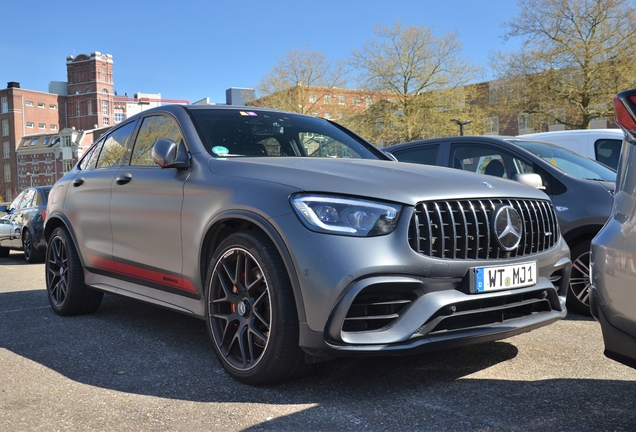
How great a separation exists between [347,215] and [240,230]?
74 centimetres

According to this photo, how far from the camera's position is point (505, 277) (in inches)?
134

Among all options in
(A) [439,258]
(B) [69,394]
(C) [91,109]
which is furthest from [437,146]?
(C) [91,109]

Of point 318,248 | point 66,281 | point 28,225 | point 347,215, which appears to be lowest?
point 28,225

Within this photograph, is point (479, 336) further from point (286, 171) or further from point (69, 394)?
point (69, 394)

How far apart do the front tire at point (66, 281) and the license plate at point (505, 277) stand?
11.6 ft

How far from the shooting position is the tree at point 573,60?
28547mm

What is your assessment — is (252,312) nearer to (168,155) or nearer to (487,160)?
(168,155)

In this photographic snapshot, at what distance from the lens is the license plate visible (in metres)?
3.29

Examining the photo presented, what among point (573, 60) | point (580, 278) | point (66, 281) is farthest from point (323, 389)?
point (573, 60)

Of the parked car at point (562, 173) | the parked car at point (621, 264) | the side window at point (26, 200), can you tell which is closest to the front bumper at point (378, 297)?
the parked car at point (621, 264)

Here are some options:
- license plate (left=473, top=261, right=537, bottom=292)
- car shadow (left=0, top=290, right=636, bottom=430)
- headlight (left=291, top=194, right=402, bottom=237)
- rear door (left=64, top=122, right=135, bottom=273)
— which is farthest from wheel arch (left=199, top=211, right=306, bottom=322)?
rear door (left=64, top=122, right=135, bottom=273)

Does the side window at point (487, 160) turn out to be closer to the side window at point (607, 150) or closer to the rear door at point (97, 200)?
the rear door at point (97, 200)

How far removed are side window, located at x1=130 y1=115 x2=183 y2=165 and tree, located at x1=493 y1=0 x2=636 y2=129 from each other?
88.2 feet

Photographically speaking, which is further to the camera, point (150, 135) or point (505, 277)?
point (150, 135)
